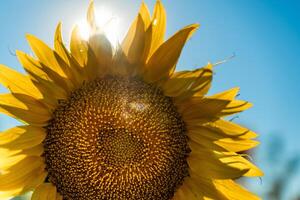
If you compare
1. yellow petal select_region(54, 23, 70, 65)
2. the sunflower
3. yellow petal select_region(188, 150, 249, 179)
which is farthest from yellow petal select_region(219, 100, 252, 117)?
yellow petal select_region(54, 23, 70, 65)

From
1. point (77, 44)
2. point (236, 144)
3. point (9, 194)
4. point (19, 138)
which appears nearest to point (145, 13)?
point (77, 44)

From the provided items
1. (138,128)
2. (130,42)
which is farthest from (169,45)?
(138,128)

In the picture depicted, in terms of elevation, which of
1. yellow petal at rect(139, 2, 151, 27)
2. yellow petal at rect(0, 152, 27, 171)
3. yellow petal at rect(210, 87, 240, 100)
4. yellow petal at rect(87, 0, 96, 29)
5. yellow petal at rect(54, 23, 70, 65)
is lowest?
yellow petal at rect(0, 152, 27, 171)

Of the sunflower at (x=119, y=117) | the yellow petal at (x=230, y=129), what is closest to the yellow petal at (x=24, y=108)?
the sunflower at (x=119, y=117)

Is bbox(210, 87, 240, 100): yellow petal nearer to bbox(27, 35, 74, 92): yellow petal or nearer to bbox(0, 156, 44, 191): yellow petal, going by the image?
bbox(27, 35, 74, 92): yellow petal

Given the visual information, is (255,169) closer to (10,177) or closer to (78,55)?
(78,55)

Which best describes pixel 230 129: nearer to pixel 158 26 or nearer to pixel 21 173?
pixel 158 26
